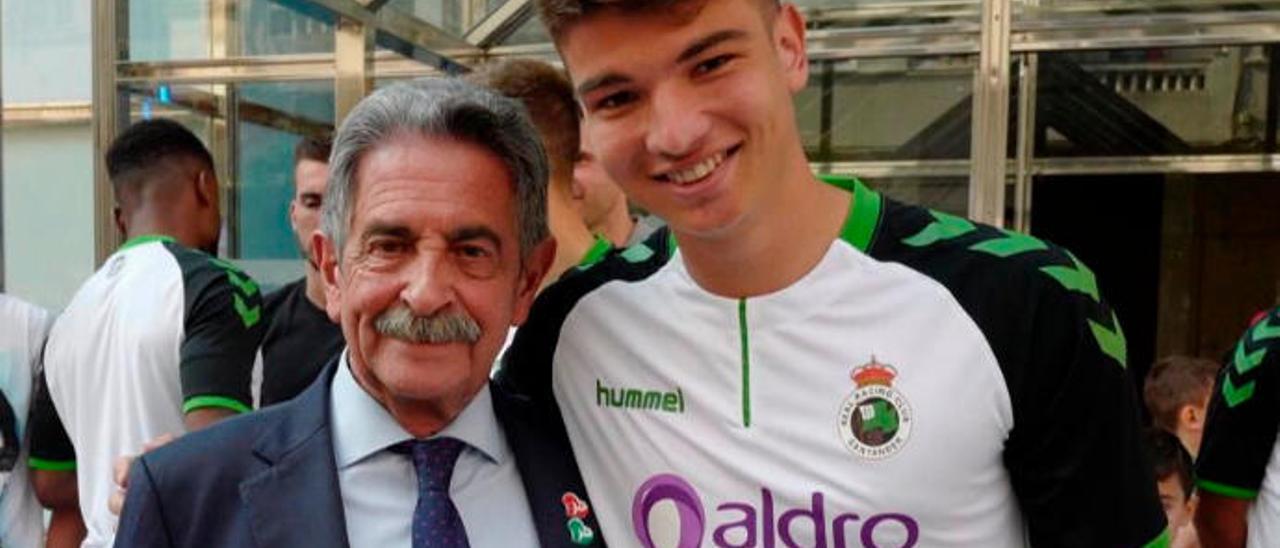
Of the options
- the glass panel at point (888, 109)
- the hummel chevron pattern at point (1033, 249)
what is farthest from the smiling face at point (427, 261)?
the glass panel at point (888, 109)

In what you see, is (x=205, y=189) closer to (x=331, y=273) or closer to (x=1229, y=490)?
(x=331, y=273)

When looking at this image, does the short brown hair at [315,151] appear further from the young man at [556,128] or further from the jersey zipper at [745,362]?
the jersey zipper at [745,362]

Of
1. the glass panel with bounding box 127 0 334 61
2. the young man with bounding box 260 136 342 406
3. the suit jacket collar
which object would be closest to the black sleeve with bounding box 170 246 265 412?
the young man with bounding box 260 136 342 406

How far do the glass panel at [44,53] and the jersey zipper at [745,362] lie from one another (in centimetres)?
512

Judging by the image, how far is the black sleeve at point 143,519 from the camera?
150cm

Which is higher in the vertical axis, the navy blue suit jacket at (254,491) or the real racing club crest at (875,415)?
the real racing club crest at (875,415)

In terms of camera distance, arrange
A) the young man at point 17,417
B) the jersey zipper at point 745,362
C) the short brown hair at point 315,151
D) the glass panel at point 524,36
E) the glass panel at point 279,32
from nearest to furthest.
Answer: the jersey zipper at point 745,362 < the young man at point 17,417 < the short brown hair at point 315,151 < the glass panel at point 279,32 < the glass panel at point 524,36

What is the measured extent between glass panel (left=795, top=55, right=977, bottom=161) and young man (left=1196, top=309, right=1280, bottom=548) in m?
4.00

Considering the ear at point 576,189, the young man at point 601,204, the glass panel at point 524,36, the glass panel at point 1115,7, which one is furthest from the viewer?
the glass panel at point 524,36

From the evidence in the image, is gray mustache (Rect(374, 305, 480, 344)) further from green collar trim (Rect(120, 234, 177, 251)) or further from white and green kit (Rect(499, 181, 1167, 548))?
green collar trim (Rect(120, 234, 177, 251))

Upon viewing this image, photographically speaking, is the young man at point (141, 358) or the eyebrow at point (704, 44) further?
the young man at point (141, 358)

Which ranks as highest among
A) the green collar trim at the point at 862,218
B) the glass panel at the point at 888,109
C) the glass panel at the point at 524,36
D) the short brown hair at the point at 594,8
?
the glass panel at the point at 524,36

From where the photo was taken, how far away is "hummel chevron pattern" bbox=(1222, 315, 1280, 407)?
2.58 meters

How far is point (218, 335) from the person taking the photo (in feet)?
9.77
